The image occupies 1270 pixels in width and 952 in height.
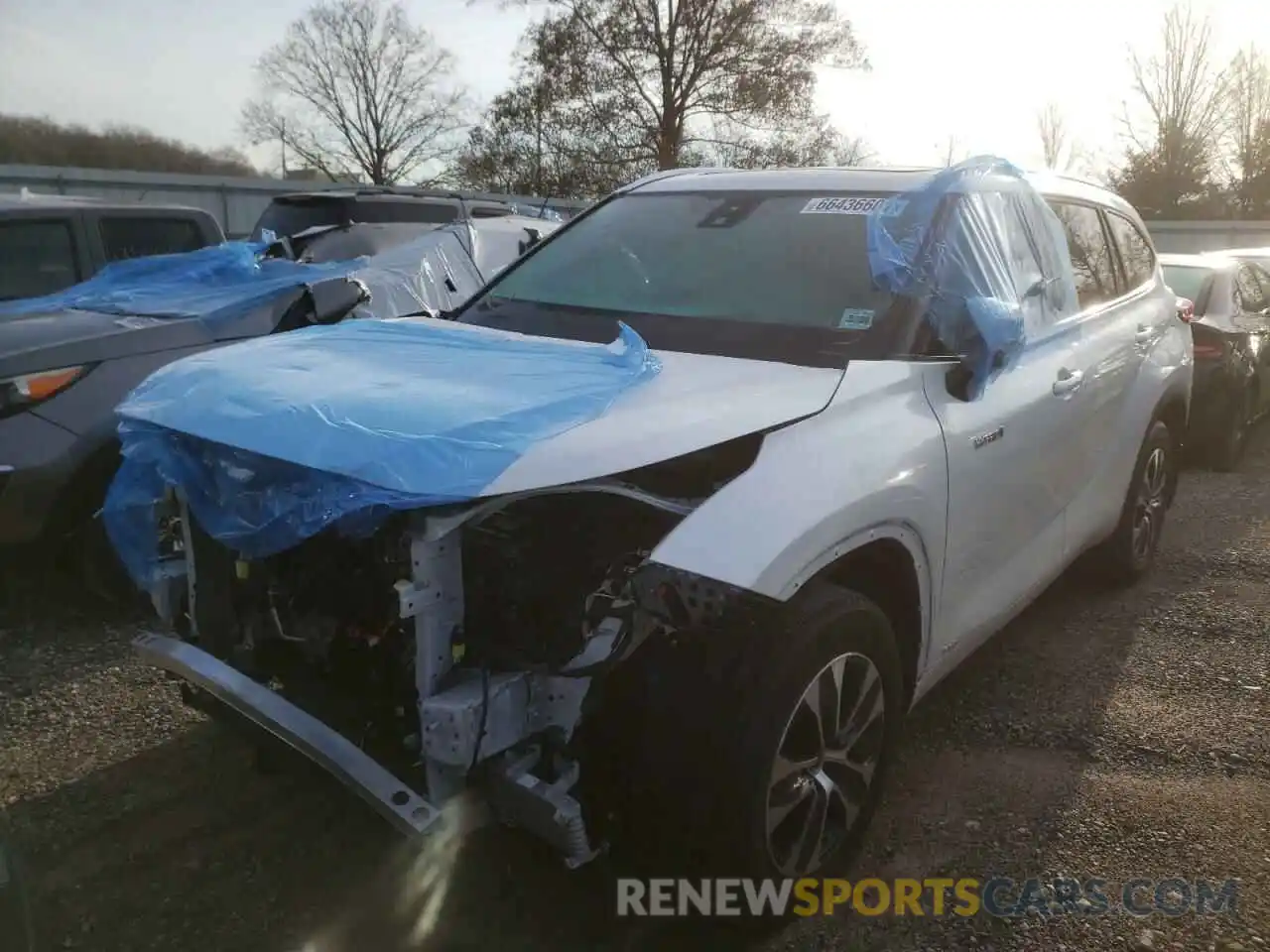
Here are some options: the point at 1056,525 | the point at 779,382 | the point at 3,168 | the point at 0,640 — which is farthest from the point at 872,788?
the point at 3,168

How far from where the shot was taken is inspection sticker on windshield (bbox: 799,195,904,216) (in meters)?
3.32

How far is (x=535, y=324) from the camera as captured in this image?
347 cm

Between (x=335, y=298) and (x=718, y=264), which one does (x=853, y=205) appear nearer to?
(x=718, y=264)

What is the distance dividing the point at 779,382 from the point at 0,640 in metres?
3.52

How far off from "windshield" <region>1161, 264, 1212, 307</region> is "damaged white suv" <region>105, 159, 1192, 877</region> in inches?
192

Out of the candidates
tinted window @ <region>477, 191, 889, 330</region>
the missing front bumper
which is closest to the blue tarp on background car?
tinted window @ <region>477, 191, 889, 330</region>

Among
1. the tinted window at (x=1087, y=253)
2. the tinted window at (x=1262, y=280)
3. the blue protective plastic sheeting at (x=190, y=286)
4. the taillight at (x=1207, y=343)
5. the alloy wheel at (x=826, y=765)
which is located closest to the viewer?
the alloy wheel at (x=826, y=765)

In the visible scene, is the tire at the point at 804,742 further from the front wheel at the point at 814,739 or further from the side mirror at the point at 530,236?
the side mirror at the point at 530,236

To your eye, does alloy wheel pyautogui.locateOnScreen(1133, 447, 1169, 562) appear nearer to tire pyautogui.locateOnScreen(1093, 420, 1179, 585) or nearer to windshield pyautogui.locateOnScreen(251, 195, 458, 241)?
tire pyautogui.locateOnScreen(1093, 420, 1179, 585)

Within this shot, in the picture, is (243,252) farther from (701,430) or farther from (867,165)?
(701,430)

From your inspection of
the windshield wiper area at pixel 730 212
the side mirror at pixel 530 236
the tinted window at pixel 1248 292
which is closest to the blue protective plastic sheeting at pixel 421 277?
the side mirror at pixel 530 236

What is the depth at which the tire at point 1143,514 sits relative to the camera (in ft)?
15.1

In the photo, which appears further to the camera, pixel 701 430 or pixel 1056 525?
pixel 1056 525

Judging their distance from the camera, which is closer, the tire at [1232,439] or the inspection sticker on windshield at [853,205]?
the inspection sticker on windshield at [853,205]
